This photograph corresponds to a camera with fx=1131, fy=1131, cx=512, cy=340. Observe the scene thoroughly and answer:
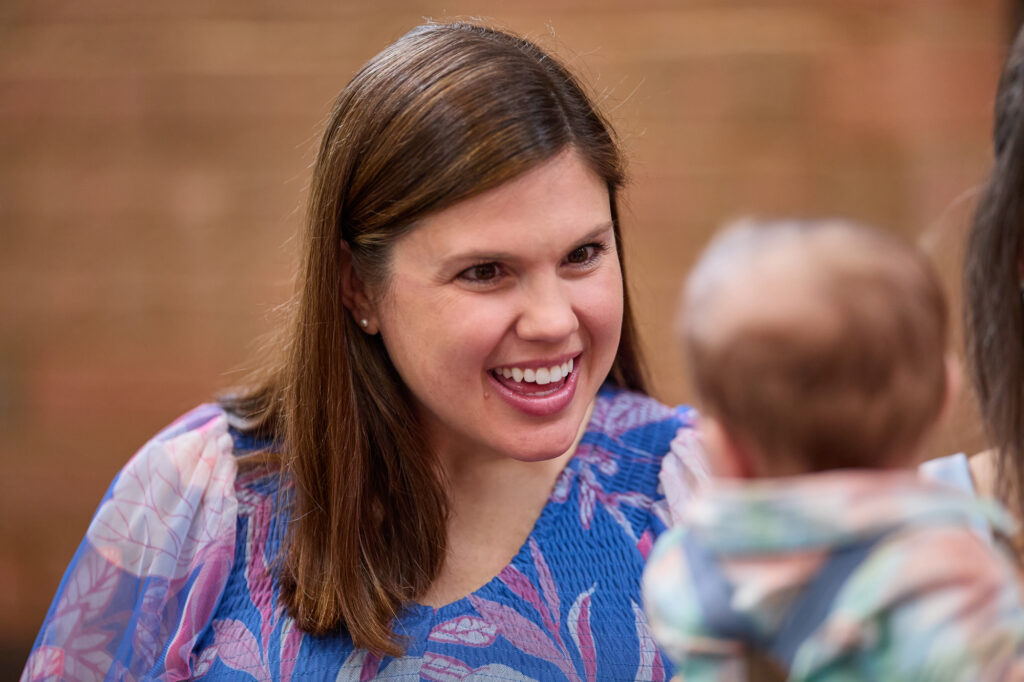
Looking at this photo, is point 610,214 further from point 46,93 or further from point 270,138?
point 46,93

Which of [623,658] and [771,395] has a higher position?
[771,395]

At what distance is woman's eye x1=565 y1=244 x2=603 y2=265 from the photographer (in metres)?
1.51

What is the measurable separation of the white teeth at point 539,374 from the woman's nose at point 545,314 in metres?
0.05

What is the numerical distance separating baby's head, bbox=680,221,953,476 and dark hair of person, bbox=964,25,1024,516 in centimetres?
26

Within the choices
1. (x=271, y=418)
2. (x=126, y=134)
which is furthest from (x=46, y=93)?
(x=271, y=418)

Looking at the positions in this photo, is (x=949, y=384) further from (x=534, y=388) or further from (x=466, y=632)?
(x=466, y=632)

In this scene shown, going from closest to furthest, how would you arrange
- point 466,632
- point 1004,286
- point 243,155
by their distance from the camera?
1. point 1004,286
2. point 466,632
3. point 243,155

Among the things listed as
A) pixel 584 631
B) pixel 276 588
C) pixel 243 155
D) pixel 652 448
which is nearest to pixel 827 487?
pixel 584 631

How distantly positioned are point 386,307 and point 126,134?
2357 mm

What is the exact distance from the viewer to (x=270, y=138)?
3.56 meters

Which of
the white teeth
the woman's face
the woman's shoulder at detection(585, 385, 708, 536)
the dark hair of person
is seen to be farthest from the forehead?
the dark hair of person

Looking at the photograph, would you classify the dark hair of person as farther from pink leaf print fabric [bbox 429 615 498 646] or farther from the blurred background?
the blurred background

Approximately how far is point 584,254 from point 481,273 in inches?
5.8

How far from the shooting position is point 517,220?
4.73ft
